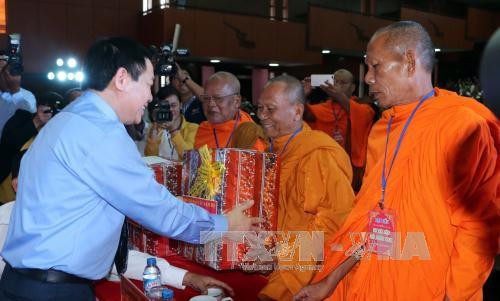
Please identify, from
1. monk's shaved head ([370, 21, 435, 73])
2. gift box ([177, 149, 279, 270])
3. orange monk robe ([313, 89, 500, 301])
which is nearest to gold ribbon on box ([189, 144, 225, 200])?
gift box ([177, 149, 279, 270])

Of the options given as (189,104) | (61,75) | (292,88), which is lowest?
(189,104)

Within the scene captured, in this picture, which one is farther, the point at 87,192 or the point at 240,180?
the point at 240,180

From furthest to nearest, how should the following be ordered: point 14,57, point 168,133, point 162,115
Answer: point 14,57 → point 168,133 → point 162,115

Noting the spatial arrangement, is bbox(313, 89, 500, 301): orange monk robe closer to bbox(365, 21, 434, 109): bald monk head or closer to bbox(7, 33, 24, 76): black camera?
bbox(365, 21, 434, 109): bald monk head

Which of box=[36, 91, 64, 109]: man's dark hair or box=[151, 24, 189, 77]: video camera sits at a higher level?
box=[151, 24, 189, 77]: video camera

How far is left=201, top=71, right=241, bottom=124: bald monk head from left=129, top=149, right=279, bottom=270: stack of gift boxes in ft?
3.93

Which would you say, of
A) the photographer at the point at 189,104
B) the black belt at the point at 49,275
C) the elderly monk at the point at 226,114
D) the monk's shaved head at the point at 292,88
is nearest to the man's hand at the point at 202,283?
the black belt at the point at 49,275

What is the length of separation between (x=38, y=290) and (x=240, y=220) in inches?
24.6

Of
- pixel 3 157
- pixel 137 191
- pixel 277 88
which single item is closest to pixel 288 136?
pixel 277 88

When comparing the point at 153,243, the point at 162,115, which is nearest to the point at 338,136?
the point at 162,115

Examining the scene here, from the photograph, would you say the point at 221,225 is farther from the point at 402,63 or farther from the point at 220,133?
the point at 220,133

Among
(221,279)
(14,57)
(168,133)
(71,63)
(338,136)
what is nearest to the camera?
(221,279)

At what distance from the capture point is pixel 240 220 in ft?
5.16

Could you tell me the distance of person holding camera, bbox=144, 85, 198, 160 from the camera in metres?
3.25
